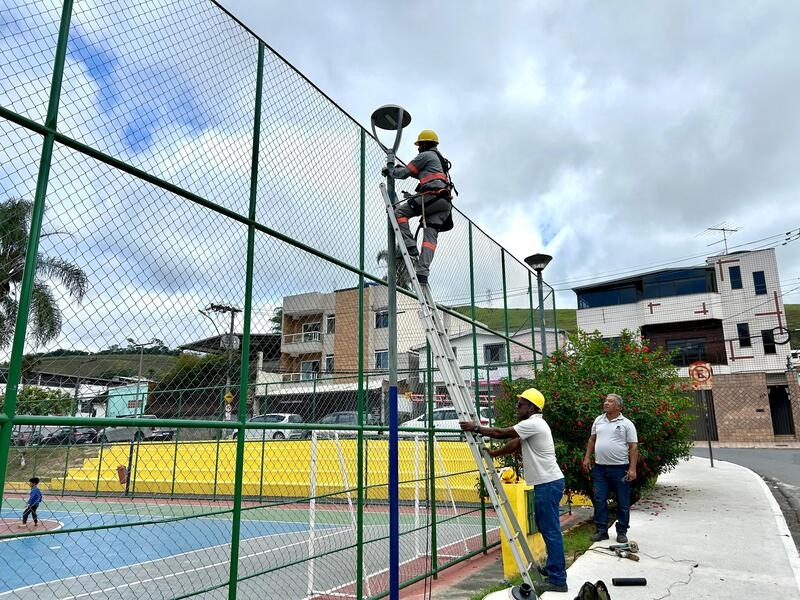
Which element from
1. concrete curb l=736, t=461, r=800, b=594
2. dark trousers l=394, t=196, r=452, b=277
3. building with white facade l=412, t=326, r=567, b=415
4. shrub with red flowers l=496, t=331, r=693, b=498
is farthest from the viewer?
shrub with red flowers l=496, t=331, r=693, b=498

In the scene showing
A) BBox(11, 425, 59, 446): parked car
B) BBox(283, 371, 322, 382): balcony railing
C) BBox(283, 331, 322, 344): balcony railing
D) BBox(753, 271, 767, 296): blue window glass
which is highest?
BBox(753, 271, 767, 296): blue window glass

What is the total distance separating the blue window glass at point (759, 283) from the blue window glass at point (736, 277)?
0.81 meters

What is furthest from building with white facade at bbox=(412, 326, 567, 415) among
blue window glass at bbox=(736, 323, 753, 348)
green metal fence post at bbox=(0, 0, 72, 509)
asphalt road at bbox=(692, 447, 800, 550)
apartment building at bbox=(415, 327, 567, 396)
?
blue window glass at bbox=(736, 323, 753, 348)

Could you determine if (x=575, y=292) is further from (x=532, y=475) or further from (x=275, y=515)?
(x=532, y=475)

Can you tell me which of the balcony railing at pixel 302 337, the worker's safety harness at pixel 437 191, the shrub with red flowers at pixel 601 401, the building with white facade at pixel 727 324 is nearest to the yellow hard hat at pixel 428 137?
the worker's safety harness at pixel 437 191

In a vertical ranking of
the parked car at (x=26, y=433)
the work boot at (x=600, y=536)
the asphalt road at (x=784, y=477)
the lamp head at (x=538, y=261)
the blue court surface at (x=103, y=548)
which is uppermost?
the lamp head at (x=538, y=261)

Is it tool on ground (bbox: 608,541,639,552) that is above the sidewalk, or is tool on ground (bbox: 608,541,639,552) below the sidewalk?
above

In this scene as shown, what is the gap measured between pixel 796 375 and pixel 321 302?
3563 cm

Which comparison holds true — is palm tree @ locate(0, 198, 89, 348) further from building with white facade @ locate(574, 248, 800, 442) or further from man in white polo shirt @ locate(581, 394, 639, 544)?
building with white facade @ locate(574, 248, 800, 442)

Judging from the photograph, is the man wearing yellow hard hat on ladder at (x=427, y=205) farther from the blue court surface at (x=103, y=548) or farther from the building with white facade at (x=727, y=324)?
the building with white facade at (x=727, y=324)

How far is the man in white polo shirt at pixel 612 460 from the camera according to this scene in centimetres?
700

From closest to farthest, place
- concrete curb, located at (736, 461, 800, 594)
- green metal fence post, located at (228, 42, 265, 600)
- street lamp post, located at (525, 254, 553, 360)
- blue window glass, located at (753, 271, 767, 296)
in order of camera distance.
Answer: green metal fence post, located at (228, 42, 265, 600) < concrete curb, located at (736, 461, 800, 594) < street lamp post, located at (525, 254, 553, 360) < blue window glass, located at (753, 271, 767, 296)

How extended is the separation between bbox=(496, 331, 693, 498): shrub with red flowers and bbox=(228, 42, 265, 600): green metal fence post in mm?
5965

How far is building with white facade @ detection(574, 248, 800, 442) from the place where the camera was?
32938 mm
